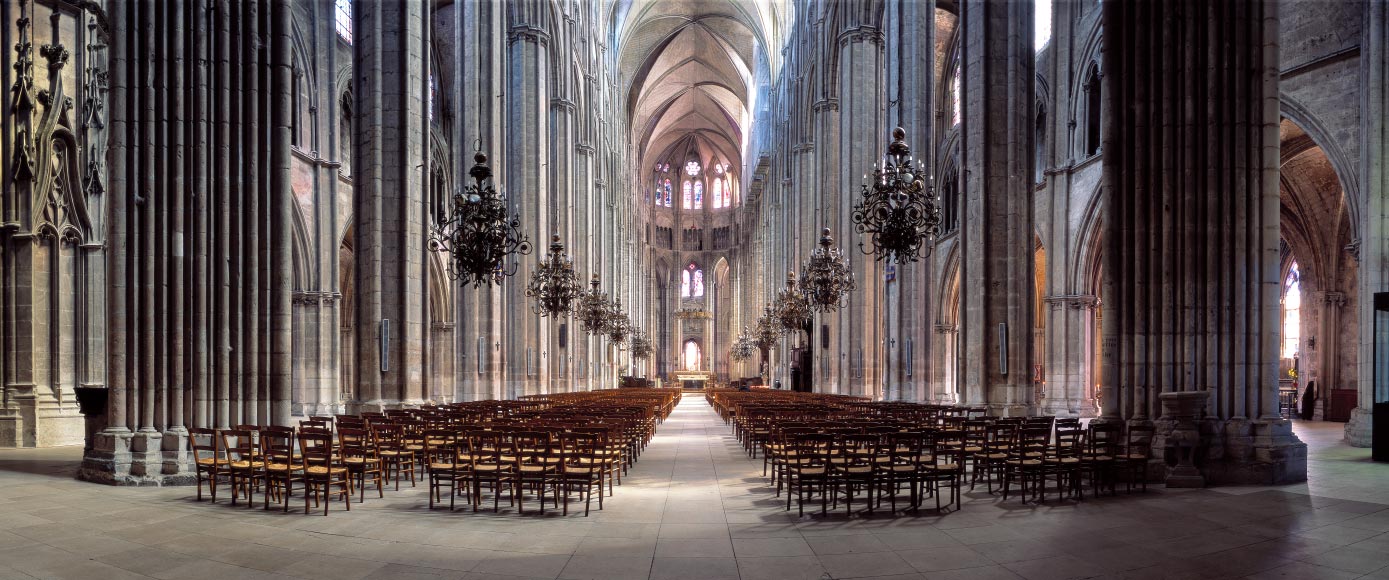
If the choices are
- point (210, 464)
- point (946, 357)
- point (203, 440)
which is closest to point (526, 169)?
point (946, 357)

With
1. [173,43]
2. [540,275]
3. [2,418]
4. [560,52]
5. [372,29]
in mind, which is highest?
[560,52]

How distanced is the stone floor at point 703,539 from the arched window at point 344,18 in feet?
71.2

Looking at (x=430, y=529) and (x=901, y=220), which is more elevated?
(x=901, y=220)

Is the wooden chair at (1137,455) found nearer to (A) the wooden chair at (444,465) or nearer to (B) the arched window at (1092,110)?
(A) the wooden chair at (444,465)

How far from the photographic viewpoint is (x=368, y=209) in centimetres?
1683

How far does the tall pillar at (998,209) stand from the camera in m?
15.8

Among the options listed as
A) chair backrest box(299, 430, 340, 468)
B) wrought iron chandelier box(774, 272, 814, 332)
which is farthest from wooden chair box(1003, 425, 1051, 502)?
wrought iron chandelier box(774, 272, 814, 332)

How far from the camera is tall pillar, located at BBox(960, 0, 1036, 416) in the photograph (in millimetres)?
15836

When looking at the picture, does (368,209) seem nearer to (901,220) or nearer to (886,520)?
(901,220)

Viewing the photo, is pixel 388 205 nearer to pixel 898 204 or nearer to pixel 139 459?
pixel 139 459

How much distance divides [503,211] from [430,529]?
31.0 feet

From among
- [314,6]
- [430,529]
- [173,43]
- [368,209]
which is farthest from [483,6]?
[430,529]

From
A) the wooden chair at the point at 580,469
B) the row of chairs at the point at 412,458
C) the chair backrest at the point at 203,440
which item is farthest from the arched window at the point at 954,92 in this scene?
the chair backrest at the point at 203,440

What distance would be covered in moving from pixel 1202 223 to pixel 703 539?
26.5 feet
